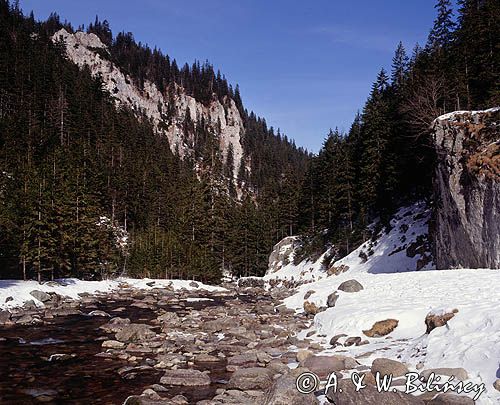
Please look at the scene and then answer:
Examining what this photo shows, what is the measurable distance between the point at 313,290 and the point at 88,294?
76.6 ft

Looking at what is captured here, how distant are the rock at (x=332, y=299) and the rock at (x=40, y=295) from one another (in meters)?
22.6

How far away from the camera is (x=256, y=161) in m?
167

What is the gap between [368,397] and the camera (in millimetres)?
7609

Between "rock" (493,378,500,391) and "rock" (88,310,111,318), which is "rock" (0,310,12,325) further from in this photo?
"rock" (493,378,500,391)

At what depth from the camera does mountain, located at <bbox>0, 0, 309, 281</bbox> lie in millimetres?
39719

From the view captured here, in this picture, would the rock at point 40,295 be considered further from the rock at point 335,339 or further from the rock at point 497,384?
the rock at point 497,384

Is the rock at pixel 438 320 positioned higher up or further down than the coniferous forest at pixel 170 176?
further down

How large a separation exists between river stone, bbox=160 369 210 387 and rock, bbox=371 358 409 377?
17.9ft

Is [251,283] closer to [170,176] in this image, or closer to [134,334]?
[134,334]

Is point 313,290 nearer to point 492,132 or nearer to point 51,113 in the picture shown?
point 492,132

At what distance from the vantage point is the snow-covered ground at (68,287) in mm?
28094

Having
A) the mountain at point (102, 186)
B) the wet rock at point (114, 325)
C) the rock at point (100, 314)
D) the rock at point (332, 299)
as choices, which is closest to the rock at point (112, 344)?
the wet rock at point (114, 325)

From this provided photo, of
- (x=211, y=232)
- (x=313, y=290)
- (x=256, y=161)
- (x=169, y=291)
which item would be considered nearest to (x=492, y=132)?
(x=313, y=290)

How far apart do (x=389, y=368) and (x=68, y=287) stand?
110ft
